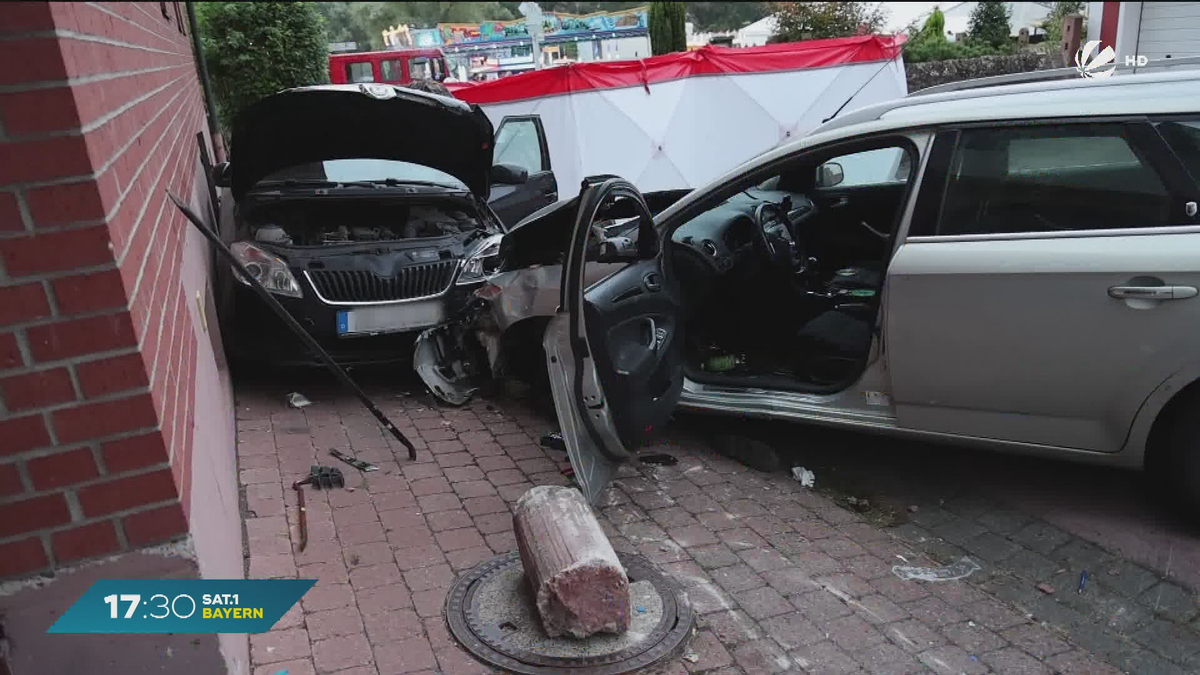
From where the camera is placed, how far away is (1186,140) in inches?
135

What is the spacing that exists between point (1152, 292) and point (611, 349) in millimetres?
2287

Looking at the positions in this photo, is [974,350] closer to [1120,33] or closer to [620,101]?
[620,101]

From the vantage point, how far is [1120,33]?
1619 cm

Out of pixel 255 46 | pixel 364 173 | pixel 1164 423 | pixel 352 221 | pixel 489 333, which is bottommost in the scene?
pixel 1164 423

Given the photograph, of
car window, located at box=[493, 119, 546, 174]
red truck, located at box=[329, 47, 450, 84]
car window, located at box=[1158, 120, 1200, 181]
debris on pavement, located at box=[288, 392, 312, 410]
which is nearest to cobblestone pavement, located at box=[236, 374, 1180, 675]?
debris on pavement, located at box=[288, 392, 312, 410]

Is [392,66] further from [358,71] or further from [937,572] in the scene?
[937,572]

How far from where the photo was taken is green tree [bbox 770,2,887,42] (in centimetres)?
2309

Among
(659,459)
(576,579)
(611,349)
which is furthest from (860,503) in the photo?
(576,579)

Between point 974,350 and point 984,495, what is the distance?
89 centimetres

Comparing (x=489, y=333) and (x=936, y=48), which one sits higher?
(x=936, y=48)

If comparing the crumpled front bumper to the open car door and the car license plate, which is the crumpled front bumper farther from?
the open car door

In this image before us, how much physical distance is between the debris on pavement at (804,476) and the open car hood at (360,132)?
323cm

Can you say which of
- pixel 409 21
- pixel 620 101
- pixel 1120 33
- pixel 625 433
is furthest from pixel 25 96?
pixel 409 21

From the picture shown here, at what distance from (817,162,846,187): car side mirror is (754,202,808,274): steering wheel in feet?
2.09
